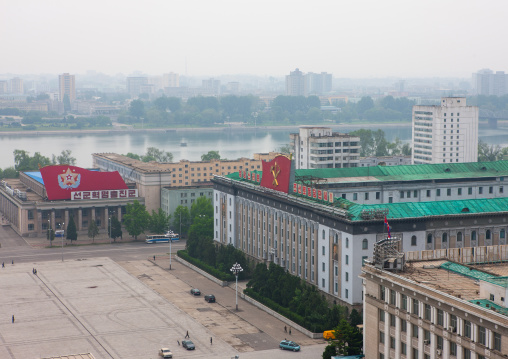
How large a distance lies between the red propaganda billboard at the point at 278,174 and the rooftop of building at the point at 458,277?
28.5 m

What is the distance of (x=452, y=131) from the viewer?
13850 centimetres

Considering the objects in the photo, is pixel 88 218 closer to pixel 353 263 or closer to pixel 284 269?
pixel 284 269

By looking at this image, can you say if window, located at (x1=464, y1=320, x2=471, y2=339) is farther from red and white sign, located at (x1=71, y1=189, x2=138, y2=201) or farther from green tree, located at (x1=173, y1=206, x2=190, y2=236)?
red and white sign, located at (x1=71, y1=189, x2=138, y2=201)

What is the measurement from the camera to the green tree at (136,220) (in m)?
103

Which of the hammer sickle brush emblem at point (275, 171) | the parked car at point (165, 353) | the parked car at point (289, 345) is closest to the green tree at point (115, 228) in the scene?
the hammer sickle brush emblem at point (275, 171)

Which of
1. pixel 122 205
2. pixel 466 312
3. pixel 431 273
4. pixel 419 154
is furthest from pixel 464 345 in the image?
pixel 419 154

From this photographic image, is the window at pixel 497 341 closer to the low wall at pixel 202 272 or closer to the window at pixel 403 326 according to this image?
the window at pixel 403 326

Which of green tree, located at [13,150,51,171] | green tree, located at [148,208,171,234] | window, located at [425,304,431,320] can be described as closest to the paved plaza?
green tree, located at [148,208,171,234]

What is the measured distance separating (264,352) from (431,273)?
16709 millimetres

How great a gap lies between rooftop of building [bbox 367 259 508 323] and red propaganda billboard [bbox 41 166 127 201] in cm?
6744

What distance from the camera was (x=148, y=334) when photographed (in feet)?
206

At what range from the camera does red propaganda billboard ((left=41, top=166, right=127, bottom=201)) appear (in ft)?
351

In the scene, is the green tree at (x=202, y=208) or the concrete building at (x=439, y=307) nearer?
the concrete building at (x=439, y=307)

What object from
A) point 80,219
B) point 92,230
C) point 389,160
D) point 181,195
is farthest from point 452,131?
point 92,230
